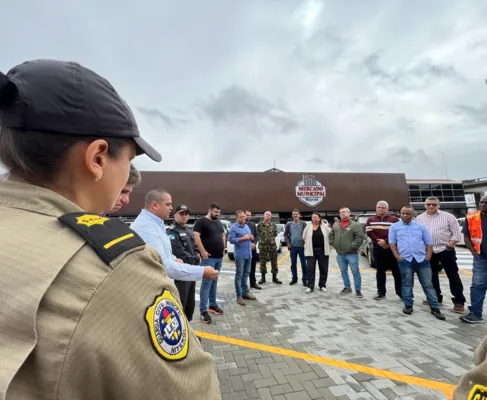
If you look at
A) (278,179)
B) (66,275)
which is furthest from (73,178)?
(278,179)

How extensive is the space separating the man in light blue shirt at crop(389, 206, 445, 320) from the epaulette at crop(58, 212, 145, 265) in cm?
531

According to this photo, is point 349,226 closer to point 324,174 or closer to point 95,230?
point 95,230

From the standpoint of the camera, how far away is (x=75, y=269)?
20.3 inches

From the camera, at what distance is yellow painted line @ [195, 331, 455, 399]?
2703mm

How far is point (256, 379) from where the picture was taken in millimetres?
2875

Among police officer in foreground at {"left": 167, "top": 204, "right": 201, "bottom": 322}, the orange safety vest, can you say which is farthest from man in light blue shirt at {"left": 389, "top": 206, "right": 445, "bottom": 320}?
police officer in foreground at {"left": 167, "top": 204, "right": 201, "bottom": 322}

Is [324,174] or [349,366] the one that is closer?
[349,366]

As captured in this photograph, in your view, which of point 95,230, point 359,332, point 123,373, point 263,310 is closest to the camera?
point 123,373

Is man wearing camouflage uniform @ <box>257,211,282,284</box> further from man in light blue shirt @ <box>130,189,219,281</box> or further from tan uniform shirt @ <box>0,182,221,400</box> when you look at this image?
tan uniform shirt @ <box>0,182,221,400</box>

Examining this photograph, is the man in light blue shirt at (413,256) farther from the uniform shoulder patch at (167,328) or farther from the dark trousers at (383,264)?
the uniform shoulder patch at (167,328)

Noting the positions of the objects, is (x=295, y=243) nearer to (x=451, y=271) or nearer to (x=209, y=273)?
(x=451, y=271)

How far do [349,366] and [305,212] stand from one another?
878 inches

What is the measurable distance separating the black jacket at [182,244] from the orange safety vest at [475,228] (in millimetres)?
4355

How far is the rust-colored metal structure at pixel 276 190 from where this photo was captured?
22.6 meters
